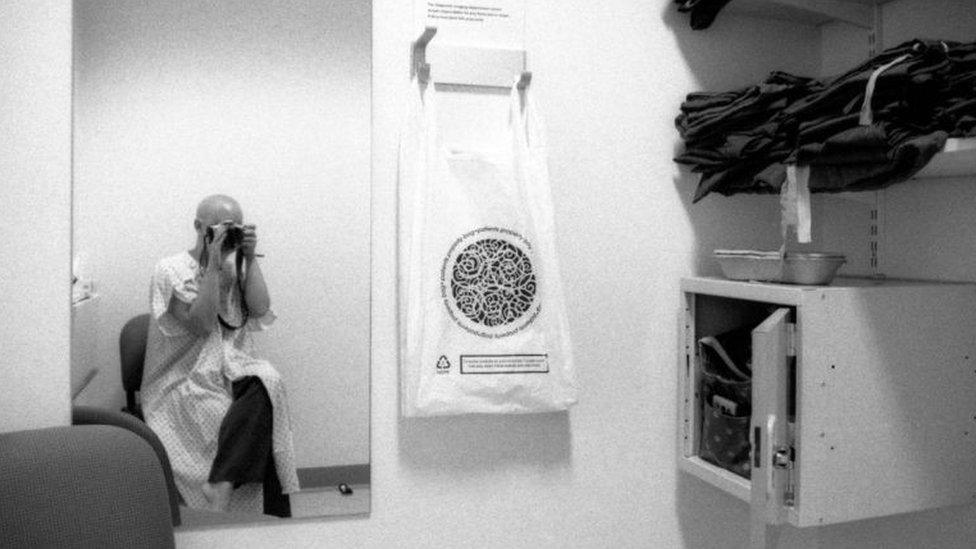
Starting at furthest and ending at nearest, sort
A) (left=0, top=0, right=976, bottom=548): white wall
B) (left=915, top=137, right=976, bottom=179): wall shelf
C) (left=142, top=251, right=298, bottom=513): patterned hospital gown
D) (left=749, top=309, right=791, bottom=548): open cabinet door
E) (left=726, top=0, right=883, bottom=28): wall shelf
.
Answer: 1. (left=726, top=0, right=883, bottom=28): wall shelf
2. (left=0, top=0, right=976, bottom=548): white wall
3. (left=142, top=251, right=298, bottom=513): patterned hospital gown
4. (left=749, top=309, right=791, bottom=548): open cabinet door
5. (left=915, top=137, right=976, bottom=179): wall shelf

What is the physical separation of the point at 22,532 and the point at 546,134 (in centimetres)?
112

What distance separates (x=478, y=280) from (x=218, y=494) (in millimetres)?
600

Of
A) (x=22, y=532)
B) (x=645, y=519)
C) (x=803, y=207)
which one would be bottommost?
(x=645, y=519)

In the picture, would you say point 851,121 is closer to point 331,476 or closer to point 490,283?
point 490,283

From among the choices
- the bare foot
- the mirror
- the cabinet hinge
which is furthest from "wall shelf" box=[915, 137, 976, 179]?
the bare foot

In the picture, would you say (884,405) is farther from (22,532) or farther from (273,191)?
(22,532)

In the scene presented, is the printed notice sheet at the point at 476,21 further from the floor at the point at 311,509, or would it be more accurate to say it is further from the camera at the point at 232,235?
the floor at the point at 311,509

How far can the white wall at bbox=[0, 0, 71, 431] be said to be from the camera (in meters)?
1.46

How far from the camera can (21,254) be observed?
1.47m

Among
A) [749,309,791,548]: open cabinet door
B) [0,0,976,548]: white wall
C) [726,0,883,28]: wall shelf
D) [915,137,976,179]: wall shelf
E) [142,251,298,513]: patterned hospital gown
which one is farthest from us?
[726,0,883,28]: wall shelf

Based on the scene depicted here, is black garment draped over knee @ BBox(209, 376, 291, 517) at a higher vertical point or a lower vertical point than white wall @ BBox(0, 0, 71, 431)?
lower

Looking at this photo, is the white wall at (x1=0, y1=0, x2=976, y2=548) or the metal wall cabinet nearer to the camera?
the metal wall cabinet

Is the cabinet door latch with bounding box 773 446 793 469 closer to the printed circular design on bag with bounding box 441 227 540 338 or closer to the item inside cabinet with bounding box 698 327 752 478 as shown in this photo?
the item inside cabinet with bounding box 698 327 752 478

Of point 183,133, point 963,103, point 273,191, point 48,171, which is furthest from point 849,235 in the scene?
point 48,171
